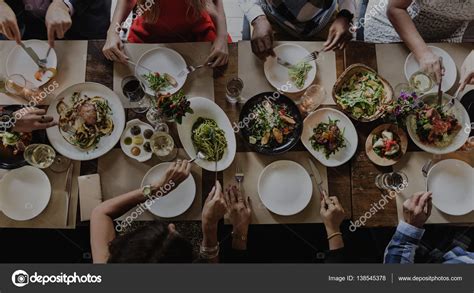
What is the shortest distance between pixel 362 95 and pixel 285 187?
48 cm

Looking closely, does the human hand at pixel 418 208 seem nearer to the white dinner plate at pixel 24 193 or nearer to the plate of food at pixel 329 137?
the plate of food at pixel 329 137

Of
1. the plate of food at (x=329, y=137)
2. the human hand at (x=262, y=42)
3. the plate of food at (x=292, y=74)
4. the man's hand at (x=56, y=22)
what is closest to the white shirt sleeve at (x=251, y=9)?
the human hand at (x=262, y=42)

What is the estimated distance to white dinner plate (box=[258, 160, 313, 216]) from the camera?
146cm

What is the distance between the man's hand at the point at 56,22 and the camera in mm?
1538

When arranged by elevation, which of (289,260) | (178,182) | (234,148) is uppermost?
(234,148)

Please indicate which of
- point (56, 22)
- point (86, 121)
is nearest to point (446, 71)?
point (86, 121)

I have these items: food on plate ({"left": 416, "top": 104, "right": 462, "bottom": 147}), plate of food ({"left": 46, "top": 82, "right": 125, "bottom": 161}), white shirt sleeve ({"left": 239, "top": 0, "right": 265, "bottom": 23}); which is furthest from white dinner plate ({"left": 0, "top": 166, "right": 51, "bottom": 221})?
food on plate ({"left": 416, "top": 104, "right": 462, "bottom": 147})

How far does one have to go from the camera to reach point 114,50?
150cm

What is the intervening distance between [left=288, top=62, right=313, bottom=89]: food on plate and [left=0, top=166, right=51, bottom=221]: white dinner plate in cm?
104

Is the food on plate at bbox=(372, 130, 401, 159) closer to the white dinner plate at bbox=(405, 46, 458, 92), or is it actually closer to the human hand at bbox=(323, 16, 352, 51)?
the white dinner plate at bbox=(405, 46, 458, 92)

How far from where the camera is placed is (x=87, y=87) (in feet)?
4.93

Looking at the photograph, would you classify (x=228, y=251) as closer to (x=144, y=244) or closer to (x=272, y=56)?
(x=144, y=244)
